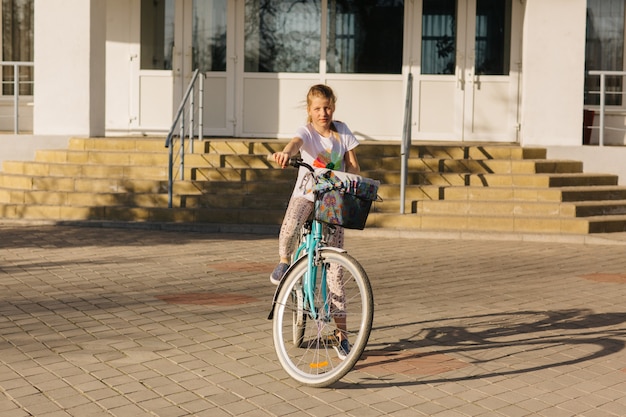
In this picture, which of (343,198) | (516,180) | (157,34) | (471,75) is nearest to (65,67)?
(157,34)

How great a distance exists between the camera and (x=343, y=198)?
571 cm

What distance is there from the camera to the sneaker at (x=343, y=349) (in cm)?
605

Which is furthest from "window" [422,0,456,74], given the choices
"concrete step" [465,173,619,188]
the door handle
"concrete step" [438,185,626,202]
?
"concrete step" [438,185,626,202]

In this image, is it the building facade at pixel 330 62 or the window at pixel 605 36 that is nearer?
the building facade at pixel 330 62

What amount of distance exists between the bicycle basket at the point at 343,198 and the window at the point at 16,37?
14.3 meters

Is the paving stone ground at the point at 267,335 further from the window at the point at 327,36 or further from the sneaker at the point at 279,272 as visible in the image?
the window at the point at 327,36

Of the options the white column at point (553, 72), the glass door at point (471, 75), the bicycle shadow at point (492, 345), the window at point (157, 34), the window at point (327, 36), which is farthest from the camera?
the window at point (157, 34)

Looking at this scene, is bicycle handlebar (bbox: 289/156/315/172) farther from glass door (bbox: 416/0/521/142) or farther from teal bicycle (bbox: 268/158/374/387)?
glass door (bbox: 416/0/521/142)

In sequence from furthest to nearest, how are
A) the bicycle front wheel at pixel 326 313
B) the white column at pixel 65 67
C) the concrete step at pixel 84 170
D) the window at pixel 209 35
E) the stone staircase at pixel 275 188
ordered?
the window at pixel 209 35 < the white column at pixel 65 67 < the concrete step at pixel 84 170 < the stone staircase at pixel 275 188 < the bicycle front wheel at pixel 326 313

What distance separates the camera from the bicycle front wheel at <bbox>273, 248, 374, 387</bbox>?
564cm

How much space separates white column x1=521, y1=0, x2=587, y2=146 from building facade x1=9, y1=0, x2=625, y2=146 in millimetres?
1579

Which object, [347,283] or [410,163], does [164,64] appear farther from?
[347,283]

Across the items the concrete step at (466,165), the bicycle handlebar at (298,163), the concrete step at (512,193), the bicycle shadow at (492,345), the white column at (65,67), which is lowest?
the bicycle shadow at (492,345)

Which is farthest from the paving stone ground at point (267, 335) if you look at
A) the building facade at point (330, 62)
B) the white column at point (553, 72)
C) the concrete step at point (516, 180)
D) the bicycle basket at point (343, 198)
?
the building facade at point (330, 62)
